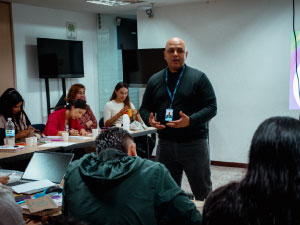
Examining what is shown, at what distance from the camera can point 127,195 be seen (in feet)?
5.00

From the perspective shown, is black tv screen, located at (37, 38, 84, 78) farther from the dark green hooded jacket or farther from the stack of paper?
the dark green hooded jacket

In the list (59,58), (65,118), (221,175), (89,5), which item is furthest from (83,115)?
(221,175)

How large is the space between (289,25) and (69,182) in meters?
4.34

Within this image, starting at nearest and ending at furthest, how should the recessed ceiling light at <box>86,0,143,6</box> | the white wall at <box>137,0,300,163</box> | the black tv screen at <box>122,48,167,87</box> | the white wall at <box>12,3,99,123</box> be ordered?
1. the white wall at <box>137,0,300,163</box>
2. the recessed ceiling light at <box>86,0,143,6</box>
3. the white wall at <box>12,3,99,123</box>
4. the black tv screen at <box>122,48,167,87</box>

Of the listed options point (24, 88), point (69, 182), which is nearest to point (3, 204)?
point (69, 182)

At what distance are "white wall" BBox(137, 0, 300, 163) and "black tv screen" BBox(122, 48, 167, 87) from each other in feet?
1.00

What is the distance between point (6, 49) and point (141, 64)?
2003 mm

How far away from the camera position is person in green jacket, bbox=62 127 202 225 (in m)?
1.52

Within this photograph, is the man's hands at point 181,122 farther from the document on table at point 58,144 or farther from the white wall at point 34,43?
the white wall at point 34,43

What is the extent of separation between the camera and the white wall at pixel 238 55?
527cm

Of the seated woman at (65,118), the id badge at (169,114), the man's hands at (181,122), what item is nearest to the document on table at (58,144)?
the seated woman at (65,118)

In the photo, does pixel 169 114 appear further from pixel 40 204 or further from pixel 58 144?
pixel 58 144

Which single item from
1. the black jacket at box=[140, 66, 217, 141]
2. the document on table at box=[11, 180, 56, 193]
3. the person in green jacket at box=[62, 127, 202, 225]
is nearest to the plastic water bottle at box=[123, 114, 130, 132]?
the black jacket at box=[140, 66, 217, 141]

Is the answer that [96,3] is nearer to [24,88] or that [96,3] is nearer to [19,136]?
[24,88]
